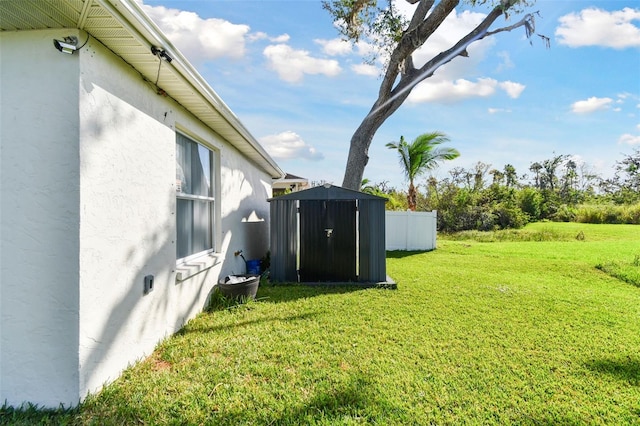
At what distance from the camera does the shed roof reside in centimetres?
584

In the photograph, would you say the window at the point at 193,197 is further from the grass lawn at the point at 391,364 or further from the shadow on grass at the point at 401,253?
the shadow on grass at the point at 401,253

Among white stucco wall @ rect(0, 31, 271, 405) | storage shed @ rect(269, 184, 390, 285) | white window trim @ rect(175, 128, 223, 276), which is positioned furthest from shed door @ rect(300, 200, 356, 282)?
white stucco wall @ rect(0, 31, 271, 405)

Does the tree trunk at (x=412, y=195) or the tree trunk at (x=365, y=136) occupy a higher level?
the tree trunk at (x=365, y=136)

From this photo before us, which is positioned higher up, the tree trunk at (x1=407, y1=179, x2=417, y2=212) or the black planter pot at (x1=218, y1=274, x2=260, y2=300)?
the tree trunk at (x1=407, y1=179, x2=417, y2=212)

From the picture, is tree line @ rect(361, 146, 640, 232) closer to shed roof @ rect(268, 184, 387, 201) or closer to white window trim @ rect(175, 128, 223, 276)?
shed roof @ rect(268, 184, 387, 201)

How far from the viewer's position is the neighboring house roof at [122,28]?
6.27 ft

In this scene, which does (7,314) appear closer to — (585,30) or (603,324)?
(603,324)

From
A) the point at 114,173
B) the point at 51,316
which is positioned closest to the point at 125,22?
the point at 114,173

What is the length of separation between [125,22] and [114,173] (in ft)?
3.82

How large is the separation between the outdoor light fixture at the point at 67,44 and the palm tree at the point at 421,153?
10852 millimetres

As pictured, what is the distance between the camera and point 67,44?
2066mm

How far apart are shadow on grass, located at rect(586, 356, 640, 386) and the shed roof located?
→ 3.78 meters

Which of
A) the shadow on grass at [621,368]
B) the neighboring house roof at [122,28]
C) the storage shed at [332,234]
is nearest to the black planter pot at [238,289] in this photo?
the storage shed at [332,234]

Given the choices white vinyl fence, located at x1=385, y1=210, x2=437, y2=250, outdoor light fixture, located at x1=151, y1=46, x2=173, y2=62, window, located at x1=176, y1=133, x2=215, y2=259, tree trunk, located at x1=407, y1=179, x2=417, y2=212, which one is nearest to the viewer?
outdoor light fixture, located at x1=151, y1=46, x2=173, y2=62
